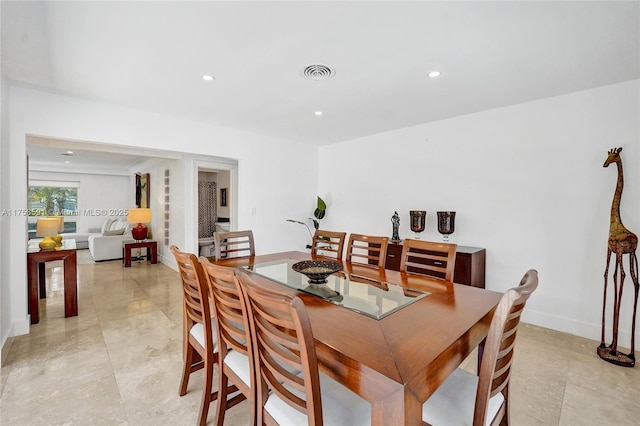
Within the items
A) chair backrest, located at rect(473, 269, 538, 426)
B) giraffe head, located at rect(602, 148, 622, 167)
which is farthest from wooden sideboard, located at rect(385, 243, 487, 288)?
chair backrest, located at rect(473, 269, 538, 426)

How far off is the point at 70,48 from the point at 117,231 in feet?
18.4

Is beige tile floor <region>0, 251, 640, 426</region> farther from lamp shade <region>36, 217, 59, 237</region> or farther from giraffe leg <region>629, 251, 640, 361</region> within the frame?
lamp shade <region>36, 217, 59, 237</region>

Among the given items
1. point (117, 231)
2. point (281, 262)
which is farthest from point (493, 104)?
point (117, 231)

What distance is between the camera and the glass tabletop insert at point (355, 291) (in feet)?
4.63

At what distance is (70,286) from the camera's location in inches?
123

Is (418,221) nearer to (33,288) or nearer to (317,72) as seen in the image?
(317,72)

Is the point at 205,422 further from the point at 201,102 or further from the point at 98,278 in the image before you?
the point at 98,278

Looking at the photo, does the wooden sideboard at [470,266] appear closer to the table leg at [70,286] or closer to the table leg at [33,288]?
the table leg at [70,286]

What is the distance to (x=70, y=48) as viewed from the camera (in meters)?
1.99

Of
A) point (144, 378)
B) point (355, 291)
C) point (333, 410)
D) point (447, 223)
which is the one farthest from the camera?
point (447, 223)

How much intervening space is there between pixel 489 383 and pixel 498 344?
155mm

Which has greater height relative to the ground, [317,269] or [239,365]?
[317,269]

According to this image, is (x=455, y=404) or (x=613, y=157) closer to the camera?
(x=455, y=404)

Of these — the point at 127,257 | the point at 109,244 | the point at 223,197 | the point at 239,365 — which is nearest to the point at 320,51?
the point at 239,365
